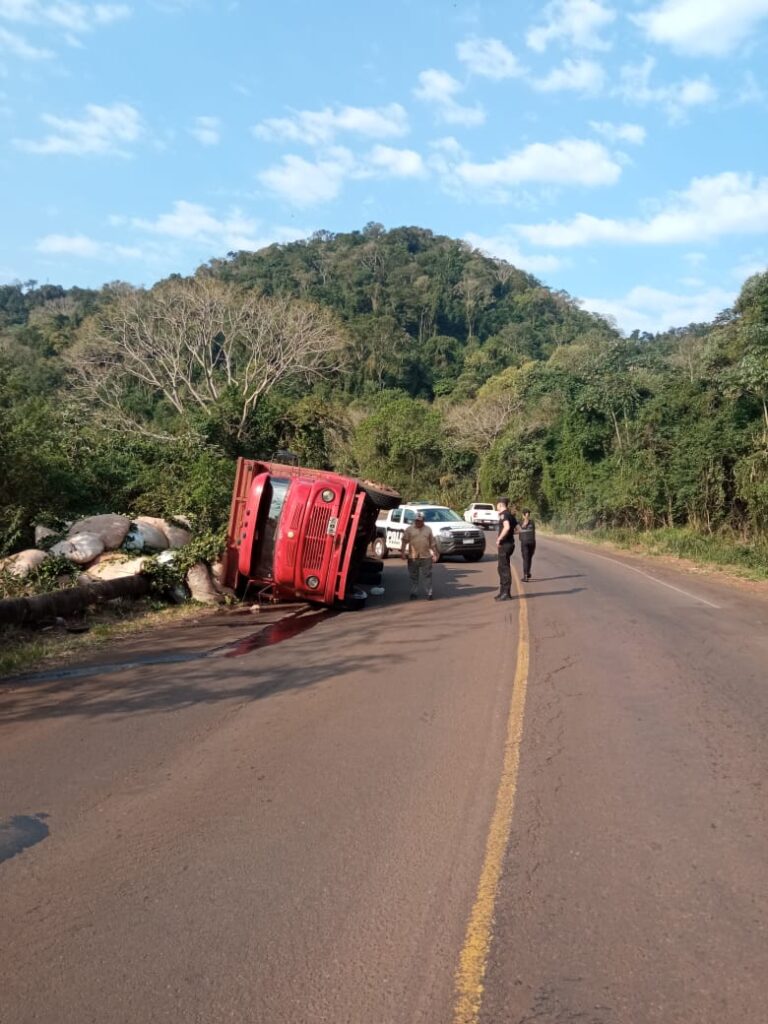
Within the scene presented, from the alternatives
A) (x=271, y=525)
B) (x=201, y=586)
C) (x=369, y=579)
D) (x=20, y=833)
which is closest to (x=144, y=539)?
(x=201, y=586)

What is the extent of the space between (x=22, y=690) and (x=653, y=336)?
108m

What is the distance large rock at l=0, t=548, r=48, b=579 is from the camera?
13555mm

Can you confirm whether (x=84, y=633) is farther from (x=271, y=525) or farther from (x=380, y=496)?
(x=380, y=496)

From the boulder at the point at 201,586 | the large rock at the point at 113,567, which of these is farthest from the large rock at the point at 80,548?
the boulder at the point at 201,586

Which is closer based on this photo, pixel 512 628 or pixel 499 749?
pixel 499 749

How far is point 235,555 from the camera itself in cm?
1473

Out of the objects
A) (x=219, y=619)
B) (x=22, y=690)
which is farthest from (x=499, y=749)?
(x=219, y=619)

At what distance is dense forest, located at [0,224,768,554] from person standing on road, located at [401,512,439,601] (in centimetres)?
486

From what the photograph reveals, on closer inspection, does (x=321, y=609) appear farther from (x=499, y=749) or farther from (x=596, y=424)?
(x=596, y=424)

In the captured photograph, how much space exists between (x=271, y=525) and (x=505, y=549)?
14.2 ft

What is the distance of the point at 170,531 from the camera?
1700 cm

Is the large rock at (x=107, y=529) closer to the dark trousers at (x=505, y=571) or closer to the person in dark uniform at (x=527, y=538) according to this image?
the dark trousers at (x=505, y=571)

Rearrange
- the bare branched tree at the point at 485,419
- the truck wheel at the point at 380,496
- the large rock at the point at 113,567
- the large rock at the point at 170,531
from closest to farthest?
the large rock at the point at 113,567, the truck wheel at the point at 380,496, the large rock at the point at 170,531, the bare branched tree at the point at 485,419

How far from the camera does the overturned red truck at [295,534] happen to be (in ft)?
46.5
